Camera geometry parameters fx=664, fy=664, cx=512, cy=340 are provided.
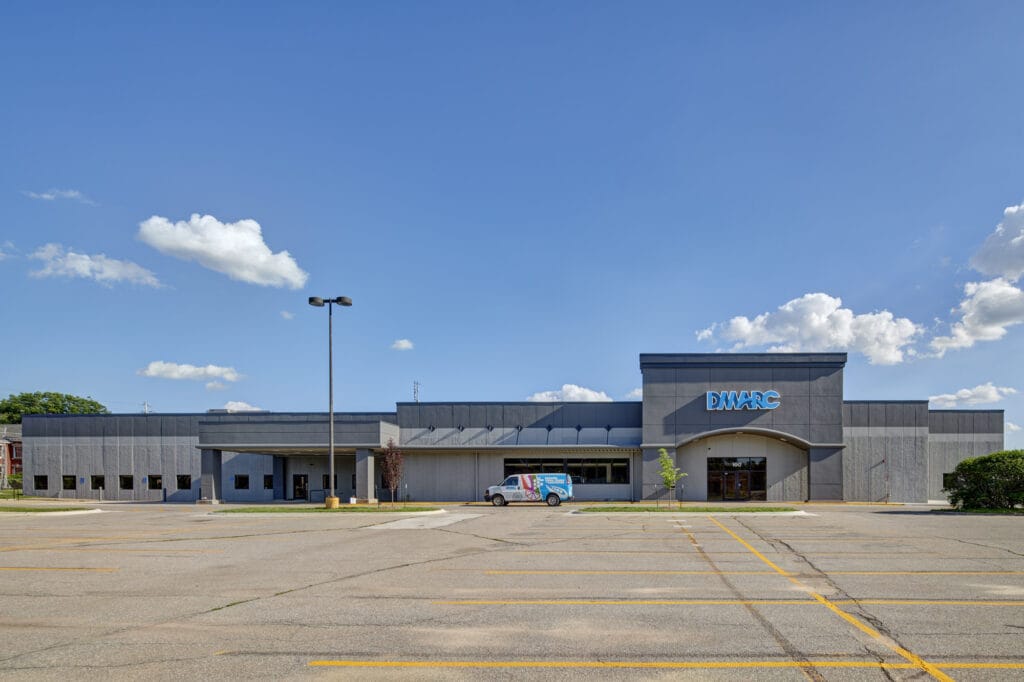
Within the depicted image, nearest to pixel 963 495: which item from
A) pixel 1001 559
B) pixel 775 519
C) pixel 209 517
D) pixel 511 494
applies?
pixel 775 519

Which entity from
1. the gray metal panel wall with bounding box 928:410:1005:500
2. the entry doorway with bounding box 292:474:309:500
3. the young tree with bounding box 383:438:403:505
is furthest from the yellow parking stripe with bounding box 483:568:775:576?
the gray metal panel wall with bounding box 928:410:1005:500

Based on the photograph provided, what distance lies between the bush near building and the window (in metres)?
19.2

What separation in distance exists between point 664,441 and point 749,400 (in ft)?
19.6

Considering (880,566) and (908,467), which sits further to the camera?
(908,467)

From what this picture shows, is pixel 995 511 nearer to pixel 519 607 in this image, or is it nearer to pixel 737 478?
pixel 737 478

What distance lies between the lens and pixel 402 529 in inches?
887

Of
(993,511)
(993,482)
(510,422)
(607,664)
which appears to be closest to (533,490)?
(510,422)

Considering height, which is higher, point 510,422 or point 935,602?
point 935,602

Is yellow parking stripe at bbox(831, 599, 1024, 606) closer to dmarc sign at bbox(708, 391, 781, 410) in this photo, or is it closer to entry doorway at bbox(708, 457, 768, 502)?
dmarc sign at bbox(708, 391, 781, 410)

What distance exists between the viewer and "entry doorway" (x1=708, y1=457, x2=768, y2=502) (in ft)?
141

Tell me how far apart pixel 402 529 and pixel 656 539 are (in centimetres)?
867

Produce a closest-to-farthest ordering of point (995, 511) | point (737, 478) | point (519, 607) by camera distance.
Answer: point (519, 607) → point (995, 511) → point (737, 478)

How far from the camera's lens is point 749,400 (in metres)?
42.3

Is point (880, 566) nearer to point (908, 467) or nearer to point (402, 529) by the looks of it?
point (402, 529)
